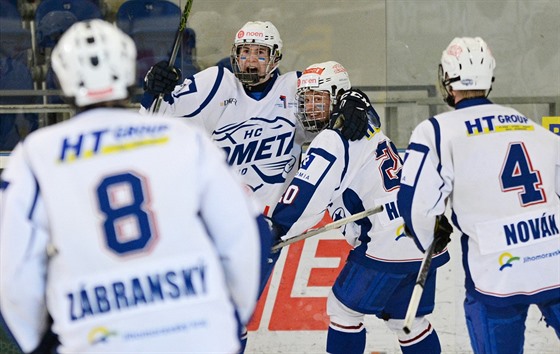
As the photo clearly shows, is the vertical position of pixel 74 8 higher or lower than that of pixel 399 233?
higher

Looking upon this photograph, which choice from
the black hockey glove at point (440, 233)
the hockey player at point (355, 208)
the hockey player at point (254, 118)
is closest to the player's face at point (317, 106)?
the hockey player at point (355, 208)

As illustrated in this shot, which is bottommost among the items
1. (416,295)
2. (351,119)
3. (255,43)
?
(416,295)

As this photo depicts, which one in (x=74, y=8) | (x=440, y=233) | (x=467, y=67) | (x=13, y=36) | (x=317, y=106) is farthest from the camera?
(x=74, y=8)

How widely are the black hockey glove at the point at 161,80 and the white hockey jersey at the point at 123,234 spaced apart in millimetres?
1775

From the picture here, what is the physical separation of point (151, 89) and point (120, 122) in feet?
5.96

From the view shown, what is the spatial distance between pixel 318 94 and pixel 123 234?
188 centimetres

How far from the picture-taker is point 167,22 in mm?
4605

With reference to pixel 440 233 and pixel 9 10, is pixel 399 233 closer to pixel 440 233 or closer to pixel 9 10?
pixel 440 233

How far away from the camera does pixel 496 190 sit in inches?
108

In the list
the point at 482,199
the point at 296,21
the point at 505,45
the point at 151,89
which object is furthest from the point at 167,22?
the point at 482,199

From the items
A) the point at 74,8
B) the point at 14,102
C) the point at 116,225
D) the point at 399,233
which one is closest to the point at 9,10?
the point at 74,8

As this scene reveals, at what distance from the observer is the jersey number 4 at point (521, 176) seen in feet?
8.98

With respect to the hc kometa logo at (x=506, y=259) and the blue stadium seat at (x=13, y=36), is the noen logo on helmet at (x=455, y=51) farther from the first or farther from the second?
the blue stadium seat at (x=13, y=36)

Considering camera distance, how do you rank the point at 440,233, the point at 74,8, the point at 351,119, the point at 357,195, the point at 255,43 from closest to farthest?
1. the point at 440,233
2. the point at 351,119
3. the point at 357,195
4. the point at 255,43
5. the point at 74,8
